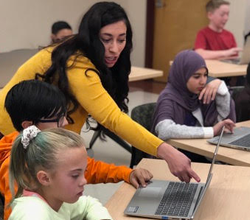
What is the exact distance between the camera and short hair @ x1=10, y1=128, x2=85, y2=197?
4.22 feet

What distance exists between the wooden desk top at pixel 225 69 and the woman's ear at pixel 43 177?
8.86 feet

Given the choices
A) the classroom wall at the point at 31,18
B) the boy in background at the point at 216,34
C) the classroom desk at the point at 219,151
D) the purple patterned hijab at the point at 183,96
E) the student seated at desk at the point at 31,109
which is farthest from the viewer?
the classroom wall at the point at 31,18

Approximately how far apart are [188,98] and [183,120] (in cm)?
13

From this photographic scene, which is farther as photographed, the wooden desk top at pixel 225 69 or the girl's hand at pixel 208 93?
the wooden desk top at pixel 225 69

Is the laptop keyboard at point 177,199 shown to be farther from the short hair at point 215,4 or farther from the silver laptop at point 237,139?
the short hair at point 215,4

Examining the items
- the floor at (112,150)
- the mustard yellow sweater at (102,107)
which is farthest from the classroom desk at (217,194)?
the floor at (112,150)

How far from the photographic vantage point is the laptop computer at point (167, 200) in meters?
1.45

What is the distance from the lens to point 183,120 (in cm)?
256

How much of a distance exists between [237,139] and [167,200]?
0.81 m

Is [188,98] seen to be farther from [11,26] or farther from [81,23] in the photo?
[11,26]

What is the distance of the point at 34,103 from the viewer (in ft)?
5.01

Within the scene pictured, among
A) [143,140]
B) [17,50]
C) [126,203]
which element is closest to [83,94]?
[143,140]

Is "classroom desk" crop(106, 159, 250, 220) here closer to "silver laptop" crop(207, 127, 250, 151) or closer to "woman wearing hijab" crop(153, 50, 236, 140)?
"silver laptop" crop(207, 127, 250, 151)

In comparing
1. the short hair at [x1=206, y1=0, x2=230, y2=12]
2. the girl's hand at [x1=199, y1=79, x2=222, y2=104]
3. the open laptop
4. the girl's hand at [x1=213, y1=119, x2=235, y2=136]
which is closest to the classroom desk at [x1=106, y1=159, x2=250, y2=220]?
the girl's hand at [x1=213, y1=119, x2=235, y2=136]
